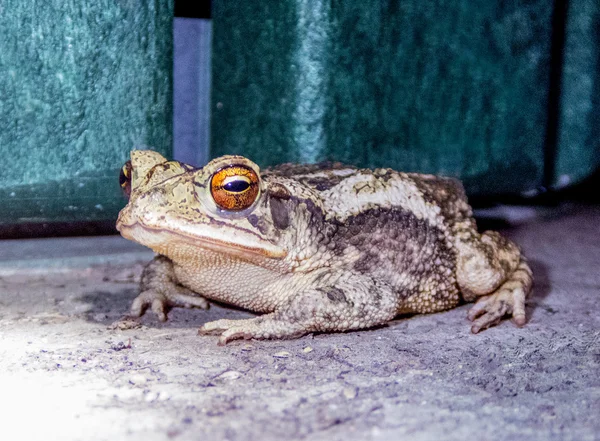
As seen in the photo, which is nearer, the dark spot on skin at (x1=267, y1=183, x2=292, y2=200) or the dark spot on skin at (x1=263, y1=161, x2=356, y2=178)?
the dark spot on skin at (x1=267, y1=183, x2=292, y2=200)

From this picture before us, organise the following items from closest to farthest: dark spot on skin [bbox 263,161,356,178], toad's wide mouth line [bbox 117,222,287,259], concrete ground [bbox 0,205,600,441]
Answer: concrete ground [bbox 0,205,600,441] → toad's wide mouth line [bbox 117,222,287,259] → dark spot on skin [bbox 263,161,356,178]

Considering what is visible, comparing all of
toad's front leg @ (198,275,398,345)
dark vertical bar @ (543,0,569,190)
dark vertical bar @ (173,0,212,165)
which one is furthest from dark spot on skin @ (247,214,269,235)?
dark vertical bar @ (543,0,569,190)

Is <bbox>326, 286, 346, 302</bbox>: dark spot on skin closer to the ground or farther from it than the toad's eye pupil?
closer to the ground

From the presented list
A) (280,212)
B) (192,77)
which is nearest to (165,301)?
(280,212)

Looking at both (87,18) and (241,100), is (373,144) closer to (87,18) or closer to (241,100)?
(241,100)

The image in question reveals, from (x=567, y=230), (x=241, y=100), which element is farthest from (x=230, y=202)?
(x=567, y=230)

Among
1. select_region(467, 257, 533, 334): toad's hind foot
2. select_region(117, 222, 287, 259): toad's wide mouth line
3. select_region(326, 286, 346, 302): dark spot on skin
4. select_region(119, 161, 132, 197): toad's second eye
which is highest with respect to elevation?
select_region(119, 161, 132, 197): toad's second eye

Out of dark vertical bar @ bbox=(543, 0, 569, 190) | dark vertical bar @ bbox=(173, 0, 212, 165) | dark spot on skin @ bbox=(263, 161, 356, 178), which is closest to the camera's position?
dark spot on skin @ bbox=(263, 161, 356, 178)

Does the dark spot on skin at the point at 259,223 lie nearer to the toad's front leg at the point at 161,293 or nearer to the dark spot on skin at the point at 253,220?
the dark spot on skin at the point at 253,220

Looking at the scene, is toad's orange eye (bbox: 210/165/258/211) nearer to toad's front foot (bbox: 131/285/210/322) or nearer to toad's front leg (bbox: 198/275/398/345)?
toad's front leg (bbox: 198/275/398/345)
